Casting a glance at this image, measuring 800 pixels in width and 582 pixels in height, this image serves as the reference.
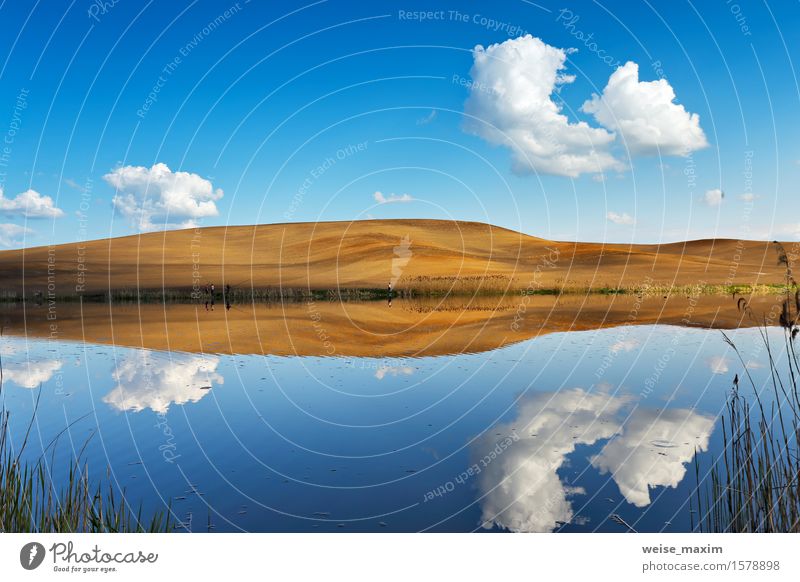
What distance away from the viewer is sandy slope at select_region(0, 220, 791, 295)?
77000 mm

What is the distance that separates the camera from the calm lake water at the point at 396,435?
852 cm

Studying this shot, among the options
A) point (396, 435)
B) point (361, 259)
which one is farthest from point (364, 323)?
point (361, 259)

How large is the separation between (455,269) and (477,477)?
71118 millimetres

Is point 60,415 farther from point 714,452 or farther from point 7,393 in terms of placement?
point 714,452

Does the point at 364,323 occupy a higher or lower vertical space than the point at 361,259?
lower

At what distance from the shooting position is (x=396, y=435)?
12.3 m

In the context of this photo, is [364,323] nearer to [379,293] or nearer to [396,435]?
[396,435]

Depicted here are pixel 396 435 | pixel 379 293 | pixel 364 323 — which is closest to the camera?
pixel 396 435

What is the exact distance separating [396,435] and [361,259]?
3184 inches

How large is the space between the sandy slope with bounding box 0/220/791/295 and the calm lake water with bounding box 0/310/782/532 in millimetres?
48494

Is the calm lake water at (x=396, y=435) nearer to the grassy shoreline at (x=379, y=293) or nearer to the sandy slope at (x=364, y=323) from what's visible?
the sandy slope at (x=364, y=323)

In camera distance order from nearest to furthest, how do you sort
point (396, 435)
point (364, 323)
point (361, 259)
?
point (396, 435)
point (364, 323)
point (361, 259)

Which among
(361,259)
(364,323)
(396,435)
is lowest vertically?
(396,435)
